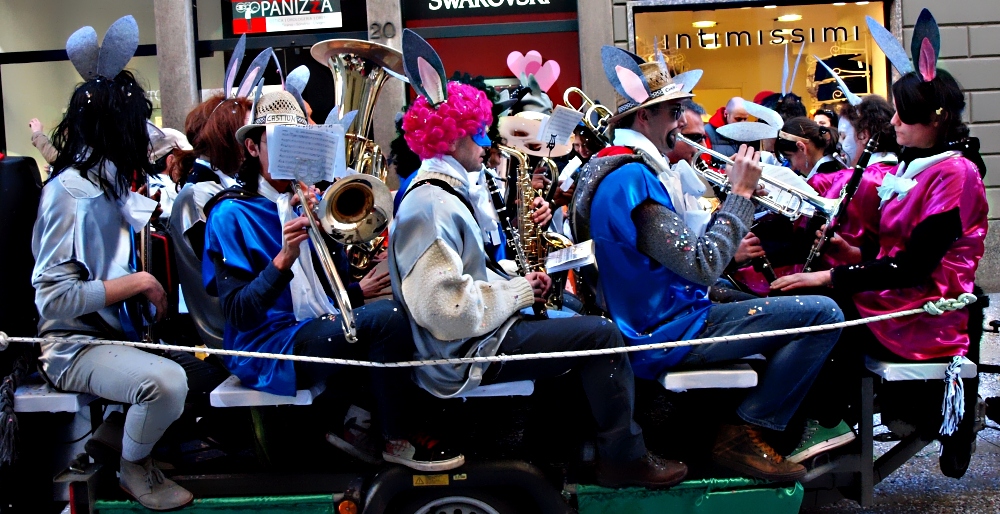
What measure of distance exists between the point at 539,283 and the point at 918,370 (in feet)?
4.82

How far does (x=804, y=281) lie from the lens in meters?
3.89

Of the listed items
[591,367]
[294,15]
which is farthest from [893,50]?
[294,15]

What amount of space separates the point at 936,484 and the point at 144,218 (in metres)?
3.74

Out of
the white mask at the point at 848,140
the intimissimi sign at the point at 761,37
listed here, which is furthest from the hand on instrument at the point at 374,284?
the intimissimi sign at the point at 761,37

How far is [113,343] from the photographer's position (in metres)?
3.38

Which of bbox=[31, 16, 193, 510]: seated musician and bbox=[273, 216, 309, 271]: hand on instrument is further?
bbox=[31, 16, 193, 510]: seated musician

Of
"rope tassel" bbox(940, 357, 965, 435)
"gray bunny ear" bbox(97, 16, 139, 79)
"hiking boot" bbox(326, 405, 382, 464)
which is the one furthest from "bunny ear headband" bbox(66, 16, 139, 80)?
"rope tassel" bbox(940, 357, 965, 435)

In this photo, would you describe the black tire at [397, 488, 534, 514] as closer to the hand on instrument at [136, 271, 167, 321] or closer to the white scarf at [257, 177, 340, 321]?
the white scarf at [257, 177, 340, 321]

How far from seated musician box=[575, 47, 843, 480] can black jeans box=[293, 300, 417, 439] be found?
806mm

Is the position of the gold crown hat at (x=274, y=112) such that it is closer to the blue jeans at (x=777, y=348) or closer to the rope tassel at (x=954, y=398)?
the blue jeans at (x=777, y=348)

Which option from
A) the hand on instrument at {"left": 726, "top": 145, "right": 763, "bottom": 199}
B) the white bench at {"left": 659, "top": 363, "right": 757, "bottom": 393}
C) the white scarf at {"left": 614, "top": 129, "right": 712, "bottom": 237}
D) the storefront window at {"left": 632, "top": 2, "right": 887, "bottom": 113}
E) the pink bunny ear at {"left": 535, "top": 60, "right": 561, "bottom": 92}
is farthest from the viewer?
the storefront window at {"left": 632, "top": 2, "right": 887, "bottom": 113}

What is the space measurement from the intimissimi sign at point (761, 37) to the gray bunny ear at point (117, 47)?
21.7ft

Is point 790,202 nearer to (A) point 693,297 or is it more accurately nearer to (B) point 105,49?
(A) point 693,297

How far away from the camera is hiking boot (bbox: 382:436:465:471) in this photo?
11.2 ft
